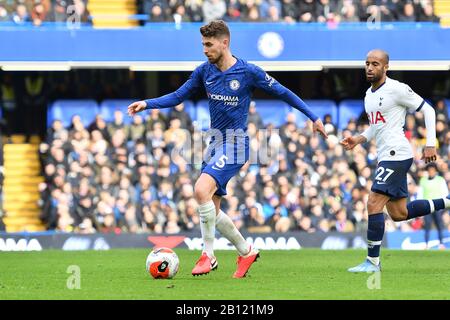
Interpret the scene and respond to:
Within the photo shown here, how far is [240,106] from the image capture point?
39.4 feet

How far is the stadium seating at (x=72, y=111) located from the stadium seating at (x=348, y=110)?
523 cm

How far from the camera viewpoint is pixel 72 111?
24.0 metres

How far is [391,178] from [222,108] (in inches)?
81.5

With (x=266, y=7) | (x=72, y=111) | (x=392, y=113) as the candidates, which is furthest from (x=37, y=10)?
(x=392, y=113)

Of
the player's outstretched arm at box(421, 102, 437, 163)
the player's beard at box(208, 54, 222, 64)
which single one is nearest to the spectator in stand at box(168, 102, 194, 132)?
the player's outstretched arm at box(421, 102, 437, 163)

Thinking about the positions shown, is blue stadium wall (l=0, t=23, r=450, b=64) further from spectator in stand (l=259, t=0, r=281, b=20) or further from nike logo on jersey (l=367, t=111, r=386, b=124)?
nike logo on jersey (l=367, t=111, r=386, b=124)

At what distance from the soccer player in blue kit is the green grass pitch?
60cm

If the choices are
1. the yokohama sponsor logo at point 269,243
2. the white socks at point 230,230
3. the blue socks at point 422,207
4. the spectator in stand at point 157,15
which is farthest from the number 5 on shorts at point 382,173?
the spectator in stand at point 157,15

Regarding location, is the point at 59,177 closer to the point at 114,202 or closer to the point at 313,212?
the point at 114,202

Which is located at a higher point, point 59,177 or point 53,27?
point 53,27
